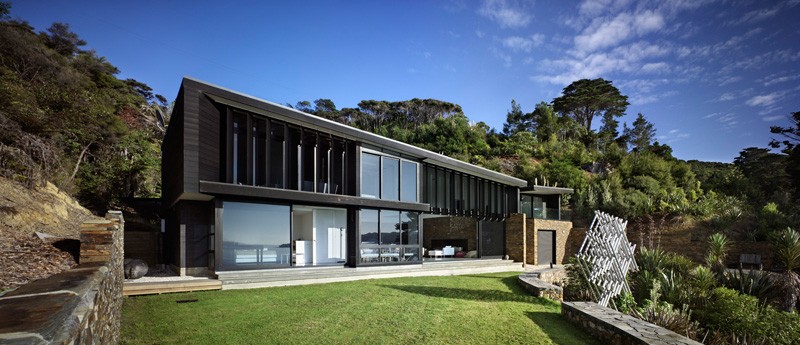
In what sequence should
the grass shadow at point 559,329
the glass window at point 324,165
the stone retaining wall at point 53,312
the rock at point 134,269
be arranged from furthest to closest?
the glass window at point 324,165 < the rock at point 134,269 < the grass shadow at point 559,329 < the stone retaining wall at point 53,312

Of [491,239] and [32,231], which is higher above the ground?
[32,231]

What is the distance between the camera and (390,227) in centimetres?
1647

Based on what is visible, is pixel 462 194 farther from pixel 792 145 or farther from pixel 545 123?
pixel 545 123

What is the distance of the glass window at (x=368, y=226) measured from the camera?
15469 millimetres

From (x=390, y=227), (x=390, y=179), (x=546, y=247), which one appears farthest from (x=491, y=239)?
(x=390, y=179)

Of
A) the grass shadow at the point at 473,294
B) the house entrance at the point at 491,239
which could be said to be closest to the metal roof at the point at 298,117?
the grass shadow at the point at 473,294

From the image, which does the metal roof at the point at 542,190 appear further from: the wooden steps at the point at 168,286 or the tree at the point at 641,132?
the tree at the point at 641,132

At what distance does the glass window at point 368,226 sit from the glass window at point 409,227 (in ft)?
4.52

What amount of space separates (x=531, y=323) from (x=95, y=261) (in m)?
6.88

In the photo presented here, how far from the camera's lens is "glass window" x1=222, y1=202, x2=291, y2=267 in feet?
41.1

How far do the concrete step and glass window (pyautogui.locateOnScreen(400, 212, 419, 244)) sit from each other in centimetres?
109

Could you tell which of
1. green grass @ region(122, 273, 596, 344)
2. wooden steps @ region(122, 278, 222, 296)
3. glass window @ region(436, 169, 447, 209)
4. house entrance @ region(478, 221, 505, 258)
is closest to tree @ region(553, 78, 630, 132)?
house entrance @ region(478, 221, 505, 258)

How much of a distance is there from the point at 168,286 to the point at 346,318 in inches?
213

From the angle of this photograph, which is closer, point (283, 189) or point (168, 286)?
point (168, 286)
